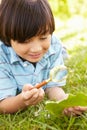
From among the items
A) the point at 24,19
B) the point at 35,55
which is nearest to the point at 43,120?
the point at 35,55

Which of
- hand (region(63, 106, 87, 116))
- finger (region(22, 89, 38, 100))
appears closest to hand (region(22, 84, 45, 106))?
finger (region(22, 89, 38, 100))

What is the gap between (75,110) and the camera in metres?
1.87

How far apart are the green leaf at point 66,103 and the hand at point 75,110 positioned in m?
0.02

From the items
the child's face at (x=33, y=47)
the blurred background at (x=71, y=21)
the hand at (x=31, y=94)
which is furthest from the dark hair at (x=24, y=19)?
the blurred background at (x=71, y=21)

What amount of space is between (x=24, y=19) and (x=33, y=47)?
143mm

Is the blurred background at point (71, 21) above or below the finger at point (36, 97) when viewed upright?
above

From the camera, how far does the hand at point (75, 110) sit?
186 centimetres

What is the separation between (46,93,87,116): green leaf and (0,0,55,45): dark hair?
358mm

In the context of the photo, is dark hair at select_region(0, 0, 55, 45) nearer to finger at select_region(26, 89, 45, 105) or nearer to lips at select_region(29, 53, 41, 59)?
lips at select_region(29, 53, 41, 59)

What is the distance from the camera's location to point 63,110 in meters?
1.89

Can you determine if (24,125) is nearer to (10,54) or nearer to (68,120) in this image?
(68,120)

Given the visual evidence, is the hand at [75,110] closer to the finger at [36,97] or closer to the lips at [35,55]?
the finger at [36,97]

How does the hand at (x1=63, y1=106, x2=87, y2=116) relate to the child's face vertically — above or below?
below

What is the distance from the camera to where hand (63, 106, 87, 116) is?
186cm
